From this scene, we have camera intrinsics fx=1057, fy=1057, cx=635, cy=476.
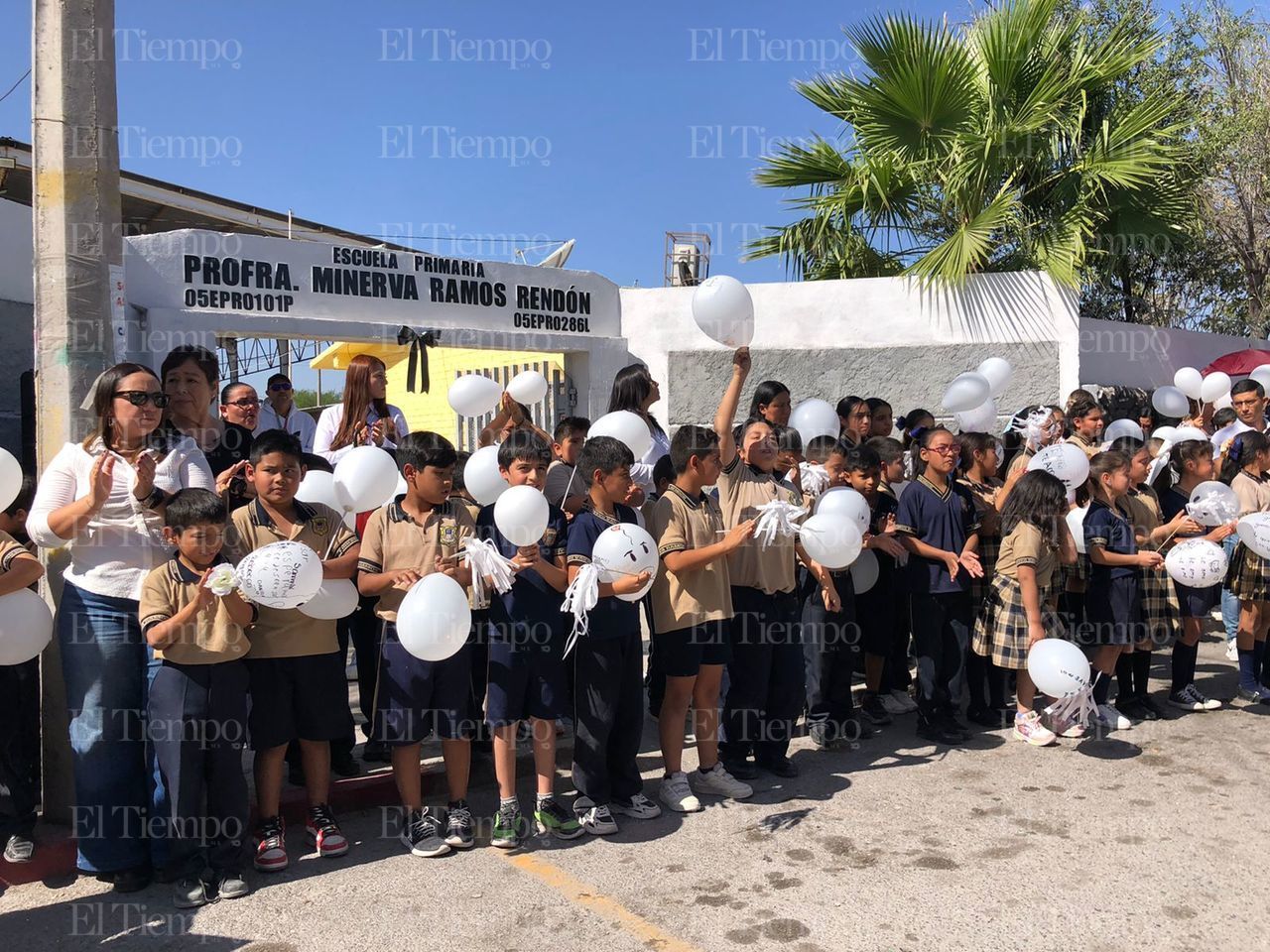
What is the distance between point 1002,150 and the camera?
999 cm

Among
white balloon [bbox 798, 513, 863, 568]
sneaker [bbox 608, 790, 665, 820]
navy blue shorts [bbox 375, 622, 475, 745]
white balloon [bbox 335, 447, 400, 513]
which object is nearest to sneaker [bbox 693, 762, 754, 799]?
sneaker [bbox 608, 790, 665, 820]

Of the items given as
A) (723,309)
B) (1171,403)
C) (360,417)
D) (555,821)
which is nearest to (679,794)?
(555,821)

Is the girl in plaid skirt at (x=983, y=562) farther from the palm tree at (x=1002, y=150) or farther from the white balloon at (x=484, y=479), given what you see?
the palm tree at (x=1002, y=150)

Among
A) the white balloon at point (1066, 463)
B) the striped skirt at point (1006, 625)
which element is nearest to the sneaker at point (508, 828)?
the striped skirt at point (1006, 625)

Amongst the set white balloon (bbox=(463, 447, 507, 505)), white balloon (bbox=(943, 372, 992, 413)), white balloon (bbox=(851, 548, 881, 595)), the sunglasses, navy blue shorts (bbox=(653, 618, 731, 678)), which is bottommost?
navy blue shorts (bbox=(653, 618, 731, 678))

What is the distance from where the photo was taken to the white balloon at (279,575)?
3535mm

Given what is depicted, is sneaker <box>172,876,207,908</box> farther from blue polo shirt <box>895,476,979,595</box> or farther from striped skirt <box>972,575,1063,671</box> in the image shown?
striped skirt <box>972,575,1063,671</box>

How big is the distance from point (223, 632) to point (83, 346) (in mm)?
1376

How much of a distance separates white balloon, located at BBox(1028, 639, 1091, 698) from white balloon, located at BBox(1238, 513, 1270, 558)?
1428 millimetres

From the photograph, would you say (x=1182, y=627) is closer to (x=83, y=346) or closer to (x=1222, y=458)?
(x=1222, y=458)

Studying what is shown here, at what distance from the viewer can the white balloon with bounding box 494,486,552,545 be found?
390 centimetres

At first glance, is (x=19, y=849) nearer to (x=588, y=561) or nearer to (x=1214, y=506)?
(x=588, y=561)

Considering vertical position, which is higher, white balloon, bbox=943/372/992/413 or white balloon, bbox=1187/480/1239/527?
white balloon, bbox=943/372/992/413

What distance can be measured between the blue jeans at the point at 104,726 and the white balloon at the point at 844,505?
2912 millimetres
